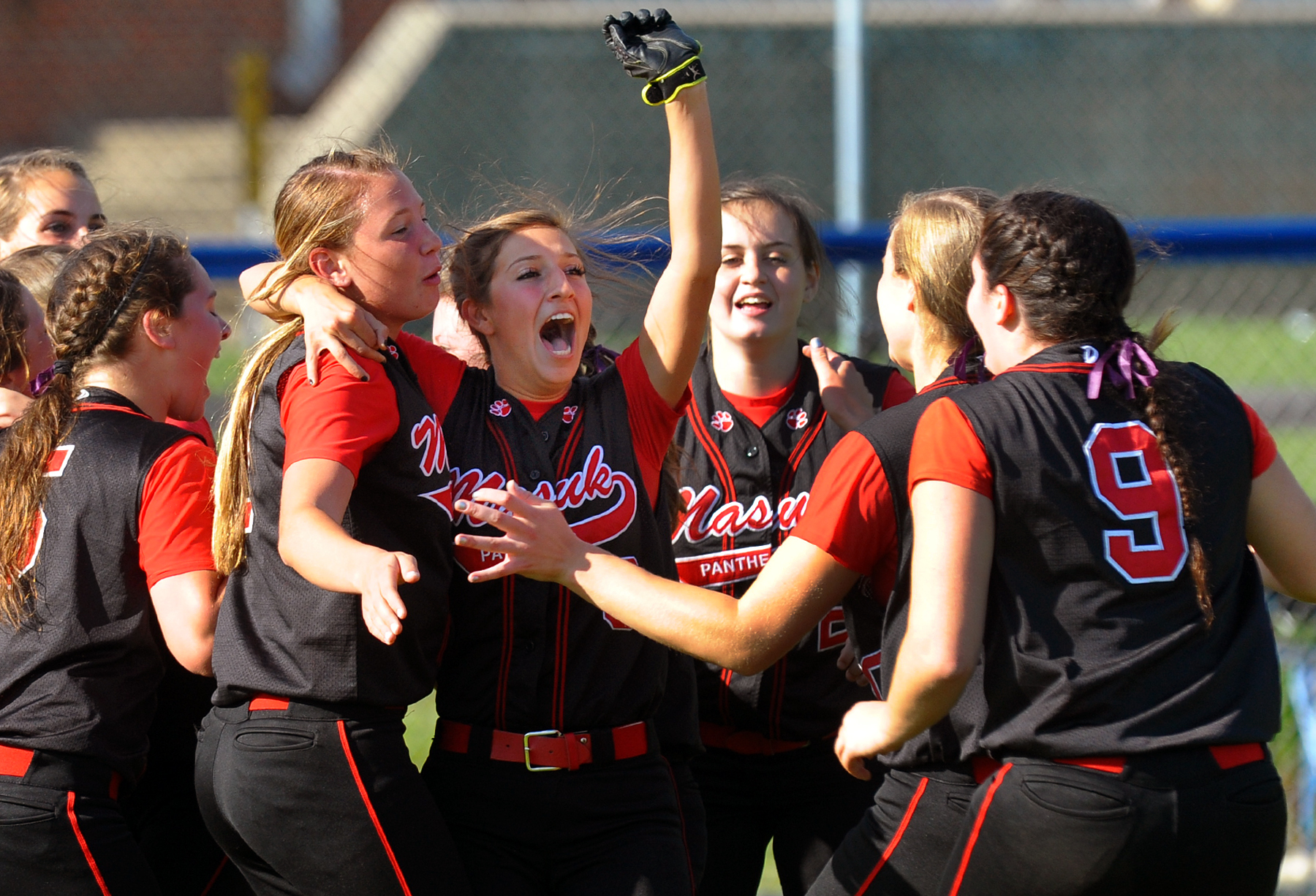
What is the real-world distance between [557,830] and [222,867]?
33.4 inches

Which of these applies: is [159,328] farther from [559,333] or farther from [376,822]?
[376,822]

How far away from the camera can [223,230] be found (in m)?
12.2

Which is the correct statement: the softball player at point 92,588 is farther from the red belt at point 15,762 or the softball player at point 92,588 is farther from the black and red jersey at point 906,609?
the black and red jersey at point 906,609

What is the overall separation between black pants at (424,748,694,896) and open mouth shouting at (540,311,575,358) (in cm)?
81

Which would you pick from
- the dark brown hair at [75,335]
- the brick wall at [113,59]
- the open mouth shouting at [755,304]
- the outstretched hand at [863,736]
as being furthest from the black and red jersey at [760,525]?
the brick wall at [113,59]

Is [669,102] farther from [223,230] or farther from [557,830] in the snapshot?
[223,230]

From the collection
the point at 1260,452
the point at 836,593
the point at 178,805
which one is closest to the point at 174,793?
the point at 178,805

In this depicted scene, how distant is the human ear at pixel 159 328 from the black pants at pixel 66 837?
2.71 feet

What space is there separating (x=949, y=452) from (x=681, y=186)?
0.74 meters

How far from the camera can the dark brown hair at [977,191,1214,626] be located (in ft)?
7.00

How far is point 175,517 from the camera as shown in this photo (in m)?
2.45

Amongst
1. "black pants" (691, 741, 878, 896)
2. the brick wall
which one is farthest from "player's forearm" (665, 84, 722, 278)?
the brick wall

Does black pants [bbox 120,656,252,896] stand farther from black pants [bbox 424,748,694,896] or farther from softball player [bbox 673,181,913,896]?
softball player [bbox 673,181,913,896]

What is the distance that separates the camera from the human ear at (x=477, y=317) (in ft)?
8.70
